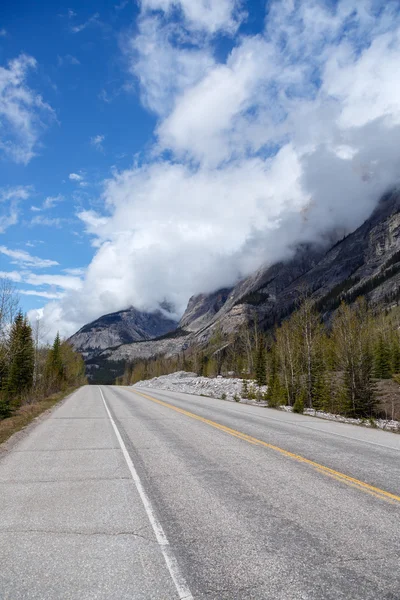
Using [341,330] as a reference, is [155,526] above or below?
below

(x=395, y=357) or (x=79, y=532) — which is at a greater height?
(x=395, y=357)

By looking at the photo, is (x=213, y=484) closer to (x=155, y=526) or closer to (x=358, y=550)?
(x=155, y=526)

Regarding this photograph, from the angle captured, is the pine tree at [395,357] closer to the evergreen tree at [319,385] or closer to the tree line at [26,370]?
the evergreen tree at [319,385]

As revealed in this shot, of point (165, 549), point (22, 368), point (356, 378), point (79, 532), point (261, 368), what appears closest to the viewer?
point (165, 549)

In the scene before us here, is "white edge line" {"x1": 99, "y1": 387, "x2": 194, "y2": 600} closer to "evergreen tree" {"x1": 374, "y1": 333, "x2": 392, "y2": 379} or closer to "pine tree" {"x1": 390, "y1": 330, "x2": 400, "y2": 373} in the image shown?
"evergreen tree" {"x1": 374, "y1": 333, "x2": 392, "y2": 379}

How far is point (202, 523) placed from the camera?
15.7 ft

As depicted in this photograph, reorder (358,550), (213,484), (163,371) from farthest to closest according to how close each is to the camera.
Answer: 1. (163,371)
2. (213,484)
3. (358,550)

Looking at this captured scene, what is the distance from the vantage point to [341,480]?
6582 mm

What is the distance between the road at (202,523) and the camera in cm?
339

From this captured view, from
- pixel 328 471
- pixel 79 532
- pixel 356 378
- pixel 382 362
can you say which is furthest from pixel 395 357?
pixel 79 532

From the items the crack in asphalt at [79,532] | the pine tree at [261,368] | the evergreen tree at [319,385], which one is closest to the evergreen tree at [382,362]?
the pine tree at [261,368]

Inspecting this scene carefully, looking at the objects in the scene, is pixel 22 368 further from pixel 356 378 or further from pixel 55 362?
pixel 356 378

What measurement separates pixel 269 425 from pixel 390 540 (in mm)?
10599

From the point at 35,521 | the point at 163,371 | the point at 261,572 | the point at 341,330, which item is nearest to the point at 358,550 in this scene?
the point at 261,572
